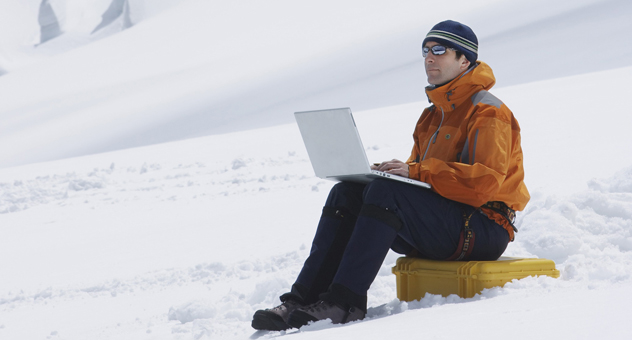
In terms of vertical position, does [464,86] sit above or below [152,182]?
above

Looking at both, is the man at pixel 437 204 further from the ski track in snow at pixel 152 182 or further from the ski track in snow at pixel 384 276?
the ski track in snow at pixel 152 182

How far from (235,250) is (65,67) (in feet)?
71.8

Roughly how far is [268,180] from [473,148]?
4.36 m

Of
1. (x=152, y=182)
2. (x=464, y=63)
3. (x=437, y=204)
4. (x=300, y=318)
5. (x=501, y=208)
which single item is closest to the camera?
(x=300, y=318)

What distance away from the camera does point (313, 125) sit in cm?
222

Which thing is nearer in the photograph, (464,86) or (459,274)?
(459,274)

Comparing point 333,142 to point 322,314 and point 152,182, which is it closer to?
point 322,314

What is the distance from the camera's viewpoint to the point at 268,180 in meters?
6.45

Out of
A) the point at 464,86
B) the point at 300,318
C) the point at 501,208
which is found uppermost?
the point at 464,86

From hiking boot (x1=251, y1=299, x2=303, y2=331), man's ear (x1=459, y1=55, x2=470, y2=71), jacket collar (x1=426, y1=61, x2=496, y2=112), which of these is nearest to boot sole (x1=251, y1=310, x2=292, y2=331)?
hiking boot (x1=251, y1=299, x2=303, y2=331)

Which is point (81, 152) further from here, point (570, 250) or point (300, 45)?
point (570, 250)

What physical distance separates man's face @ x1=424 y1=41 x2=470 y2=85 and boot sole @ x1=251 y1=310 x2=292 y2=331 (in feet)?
3.22

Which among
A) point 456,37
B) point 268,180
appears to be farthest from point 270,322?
point 268,180

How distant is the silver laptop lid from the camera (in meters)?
2.11
